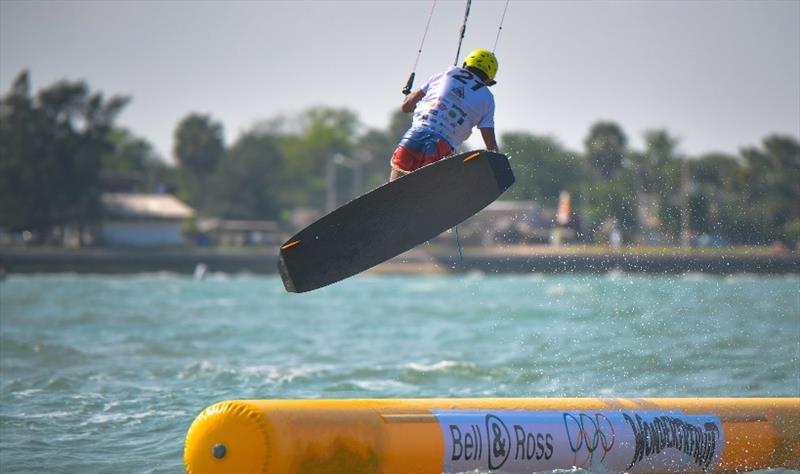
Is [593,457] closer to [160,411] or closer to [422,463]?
[422,463]

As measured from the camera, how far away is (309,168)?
5290 inches

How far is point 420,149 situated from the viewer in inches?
377

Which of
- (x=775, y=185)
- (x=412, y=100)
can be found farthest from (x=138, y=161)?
(x=412, y=100)

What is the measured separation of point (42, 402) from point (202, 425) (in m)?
6.13

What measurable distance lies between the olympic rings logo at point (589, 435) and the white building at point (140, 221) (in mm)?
66635

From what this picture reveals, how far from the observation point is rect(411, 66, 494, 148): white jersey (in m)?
9.45

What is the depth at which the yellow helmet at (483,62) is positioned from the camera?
966cm

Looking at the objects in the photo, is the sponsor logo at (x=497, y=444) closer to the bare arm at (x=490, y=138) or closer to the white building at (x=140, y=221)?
the bare arm at (x=490, y=138)

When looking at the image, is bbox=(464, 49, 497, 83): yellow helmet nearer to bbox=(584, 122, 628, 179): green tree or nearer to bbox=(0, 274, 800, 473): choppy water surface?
bbox=(0, 274, 800, 473): choppy water surface

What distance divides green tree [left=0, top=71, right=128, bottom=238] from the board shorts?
207 ft

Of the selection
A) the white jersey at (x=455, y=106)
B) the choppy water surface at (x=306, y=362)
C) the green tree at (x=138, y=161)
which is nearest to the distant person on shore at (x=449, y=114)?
the white jersey at (x=455, y=106)

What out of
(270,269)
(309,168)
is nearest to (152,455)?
(270,269)

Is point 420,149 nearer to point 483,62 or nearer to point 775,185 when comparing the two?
point 483,62

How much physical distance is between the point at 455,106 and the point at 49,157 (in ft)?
211
